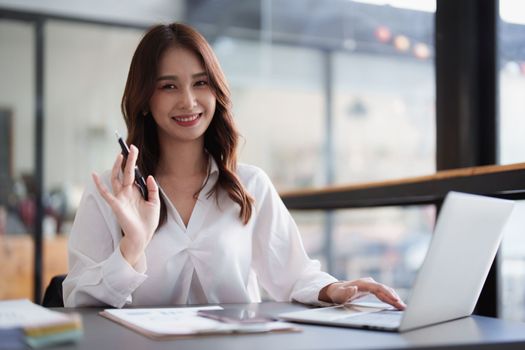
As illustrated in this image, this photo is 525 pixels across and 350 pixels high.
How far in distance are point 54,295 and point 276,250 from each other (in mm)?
611

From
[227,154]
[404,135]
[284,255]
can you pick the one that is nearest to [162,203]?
[227,154]

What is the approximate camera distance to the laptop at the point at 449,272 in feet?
3.77

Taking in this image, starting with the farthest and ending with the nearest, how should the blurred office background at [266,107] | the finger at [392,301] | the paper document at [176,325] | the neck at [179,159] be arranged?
the blurred office background at [266,107] → the neck at [179,159] → the finger at [392,301] → the paper document at [176,325]

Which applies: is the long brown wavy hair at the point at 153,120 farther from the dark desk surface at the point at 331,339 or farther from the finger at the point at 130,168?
the dark desk surface at the point at 331,339

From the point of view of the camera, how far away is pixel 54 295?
6.26 feet

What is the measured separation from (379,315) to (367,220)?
2.61m

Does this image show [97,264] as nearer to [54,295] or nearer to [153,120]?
[54,295]

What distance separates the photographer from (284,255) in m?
2.01

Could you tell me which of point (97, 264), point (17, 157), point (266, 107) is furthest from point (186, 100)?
point (17, 157)

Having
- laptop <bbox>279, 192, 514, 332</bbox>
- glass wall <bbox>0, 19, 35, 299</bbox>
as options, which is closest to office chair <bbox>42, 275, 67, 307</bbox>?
laptop <bbox>279, 192, 514, 332</bbox>

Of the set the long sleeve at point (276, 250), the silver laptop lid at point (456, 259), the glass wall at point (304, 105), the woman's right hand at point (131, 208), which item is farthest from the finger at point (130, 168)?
the glass wall at point (304, 105)

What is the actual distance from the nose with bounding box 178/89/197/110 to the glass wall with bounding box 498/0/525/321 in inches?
38.1

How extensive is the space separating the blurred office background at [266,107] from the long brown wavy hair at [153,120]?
1.30m

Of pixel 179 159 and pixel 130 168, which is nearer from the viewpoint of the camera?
pixel 130 168
